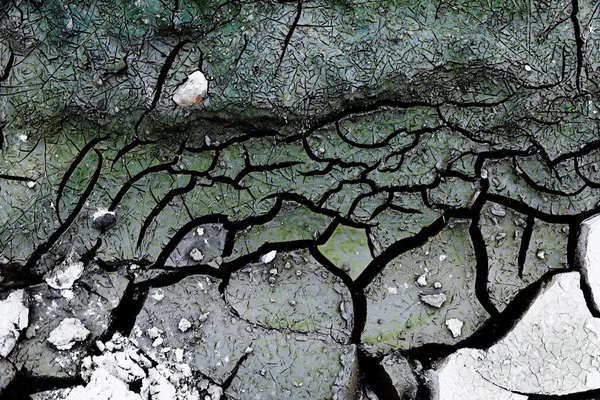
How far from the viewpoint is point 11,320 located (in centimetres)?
279

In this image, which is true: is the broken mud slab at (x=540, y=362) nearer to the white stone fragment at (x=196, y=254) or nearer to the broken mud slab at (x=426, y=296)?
the broken mud slab at (x=426, y=296)

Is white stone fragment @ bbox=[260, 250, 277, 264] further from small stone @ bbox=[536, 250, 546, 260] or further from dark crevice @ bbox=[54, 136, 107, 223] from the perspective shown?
small stone @ bbox=[536, 250, 546, 260]

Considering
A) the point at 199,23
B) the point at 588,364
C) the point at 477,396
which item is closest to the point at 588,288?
the point at 588,364

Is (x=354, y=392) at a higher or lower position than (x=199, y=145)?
lower

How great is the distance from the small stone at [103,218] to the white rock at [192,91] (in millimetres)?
609

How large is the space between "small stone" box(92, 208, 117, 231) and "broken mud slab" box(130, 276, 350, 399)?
0.38 metres

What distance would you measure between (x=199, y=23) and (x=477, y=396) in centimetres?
209

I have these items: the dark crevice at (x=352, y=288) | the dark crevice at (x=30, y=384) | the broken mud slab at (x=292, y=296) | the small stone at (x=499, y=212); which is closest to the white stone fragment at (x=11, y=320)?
the dark crevice at (x=30, y=384)

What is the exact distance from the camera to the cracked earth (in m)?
2.81

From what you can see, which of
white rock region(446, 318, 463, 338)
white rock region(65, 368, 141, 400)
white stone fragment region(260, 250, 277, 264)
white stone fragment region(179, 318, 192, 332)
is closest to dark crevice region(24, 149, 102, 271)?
white rock region(65, 368, 141, 400)

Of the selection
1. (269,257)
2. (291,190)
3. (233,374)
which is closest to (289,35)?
(291,190)

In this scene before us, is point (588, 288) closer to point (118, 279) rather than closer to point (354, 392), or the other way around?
point (354, 392)

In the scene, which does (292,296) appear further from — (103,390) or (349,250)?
(103,390)

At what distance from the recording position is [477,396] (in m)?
2.73
